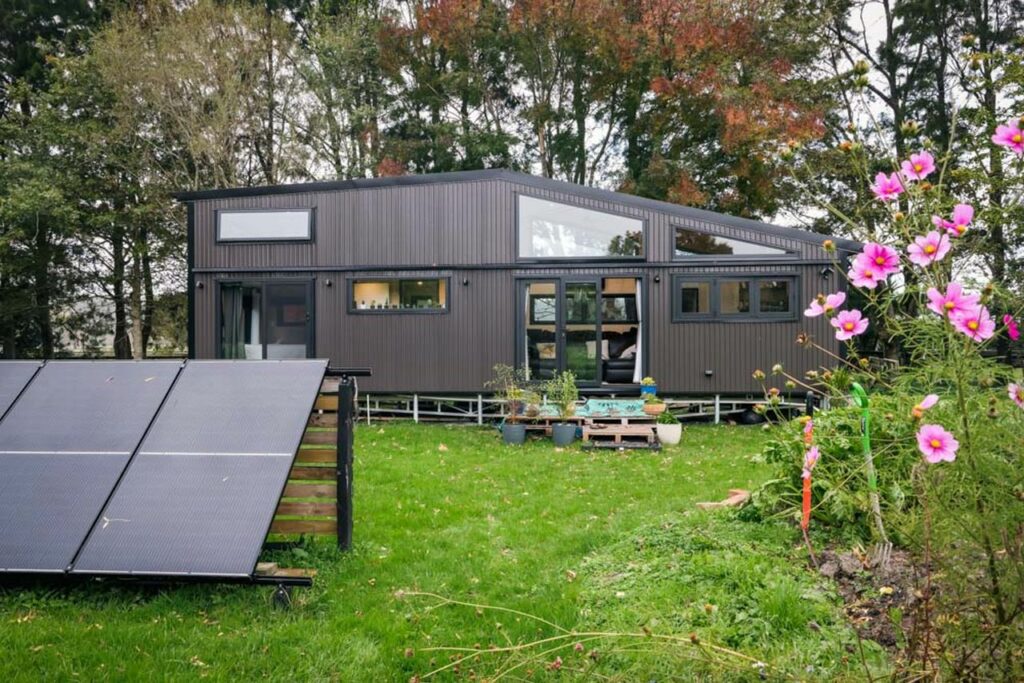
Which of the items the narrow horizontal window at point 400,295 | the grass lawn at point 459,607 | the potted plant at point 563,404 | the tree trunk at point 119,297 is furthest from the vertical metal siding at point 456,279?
the tree trunk at point 119,297

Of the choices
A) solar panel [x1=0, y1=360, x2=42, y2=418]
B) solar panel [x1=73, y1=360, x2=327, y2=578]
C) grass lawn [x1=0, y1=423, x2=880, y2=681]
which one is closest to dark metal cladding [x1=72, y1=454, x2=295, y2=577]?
solar panel [x1=73, y1=360, x2=327, y2=578]

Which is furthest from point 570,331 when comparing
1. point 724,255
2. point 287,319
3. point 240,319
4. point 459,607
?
point 459,607

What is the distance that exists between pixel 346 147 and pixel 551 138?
5.48 meters

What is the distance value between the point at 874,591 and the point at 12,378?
460 centimetres

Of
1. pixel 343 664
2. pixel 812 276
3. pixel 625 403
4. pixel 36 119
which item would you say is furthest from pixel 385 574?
pixel 36 119

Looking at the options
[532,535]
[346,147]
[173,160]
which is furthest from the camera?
[346,147]

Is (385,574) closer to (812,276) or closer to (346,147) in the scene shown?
(812,276)

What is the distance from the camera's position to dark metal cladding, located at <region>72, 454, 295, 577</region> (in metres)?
2.79

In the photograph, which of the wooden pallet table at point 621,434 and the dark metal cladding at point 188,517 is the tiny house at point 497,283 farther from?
the dark metal cladding at point 188,517

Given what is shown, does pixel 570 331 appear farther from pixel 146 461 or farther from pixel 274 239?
pixel 146 461

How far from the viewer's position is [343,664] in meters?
2.49

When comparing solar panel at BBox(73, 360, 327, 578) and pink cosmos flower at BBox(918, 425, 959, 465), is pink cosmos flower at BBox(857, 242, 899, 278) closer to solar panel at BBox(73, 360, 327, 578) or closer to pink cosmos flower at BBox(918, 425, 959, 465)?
pink cosmos flower at BBox(918, 425, 959, 465)

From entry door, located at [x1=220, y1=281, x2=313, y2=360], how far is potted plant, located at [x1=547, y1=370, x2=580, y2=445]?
13.0 feet

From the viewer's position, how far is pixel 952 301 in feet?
4.85
